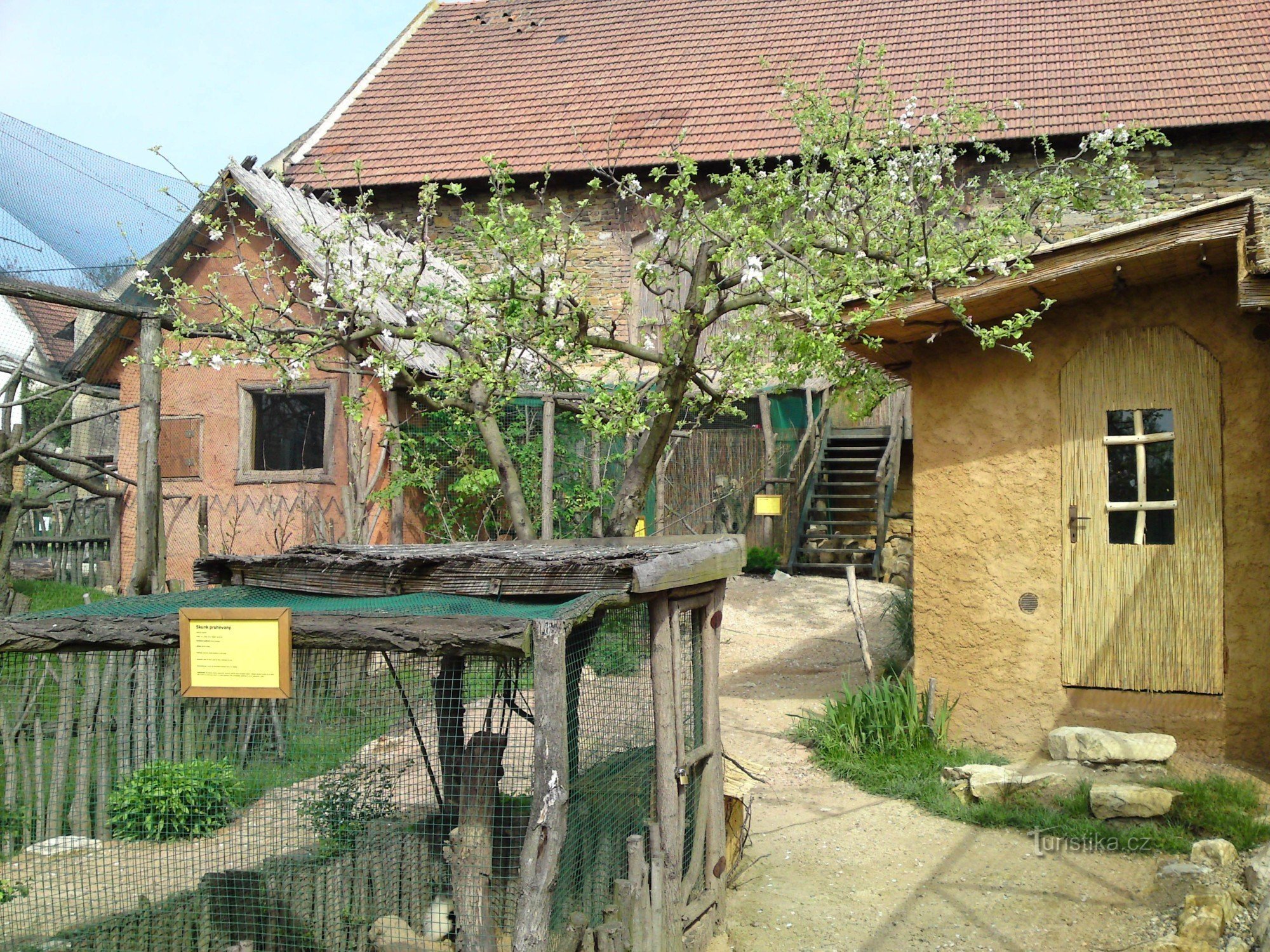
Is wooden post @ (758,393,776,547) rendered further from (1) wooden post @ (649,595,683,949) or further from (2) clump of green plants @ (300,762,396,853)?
(1) wooden post @ (649,595,683,949)

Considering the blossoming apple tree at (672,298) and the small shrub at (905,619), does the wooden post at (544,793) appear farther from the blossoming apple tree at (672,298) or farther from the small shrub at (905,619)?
the small shrub at (905,619)

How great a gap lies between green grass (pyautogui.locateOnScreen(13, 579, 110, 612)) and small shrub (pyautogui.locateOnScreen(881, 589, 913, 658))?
6.80 metres

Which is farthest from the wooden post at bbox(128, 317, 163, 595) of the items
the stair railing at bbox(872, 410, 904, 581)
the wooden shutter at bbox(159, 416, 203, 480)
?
the stair railing at bbox(872, 410, 904, 581)

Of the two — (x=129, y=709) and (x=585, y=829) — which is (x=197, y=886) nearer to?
(x=585, y=829)

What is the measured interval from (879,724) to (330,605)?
→ 14.5 feet

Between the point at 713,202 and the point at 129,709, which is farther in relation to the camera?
the point at 713,202

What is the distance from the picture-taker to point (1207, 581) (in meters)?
6.37

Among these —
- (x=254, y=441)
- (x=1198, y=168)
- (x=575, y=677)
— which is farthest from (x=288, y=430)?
(x=1198, y=168)

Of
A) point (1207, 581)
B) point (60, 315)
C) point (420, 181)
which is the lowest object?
point (1207, 581)

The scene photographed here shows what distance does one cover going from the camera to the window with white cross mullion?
655 centimetres

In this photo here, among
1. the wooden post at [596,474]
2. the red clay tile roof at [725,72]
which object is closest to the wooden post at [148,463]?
the wooden post at [596,474]

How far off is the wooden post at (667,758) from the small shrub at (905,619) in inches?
183

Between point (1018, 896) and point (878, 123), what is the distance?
11.5 meters

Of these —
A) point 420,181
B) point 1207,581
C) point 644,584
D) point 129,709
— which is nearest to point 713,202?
point 420,181
